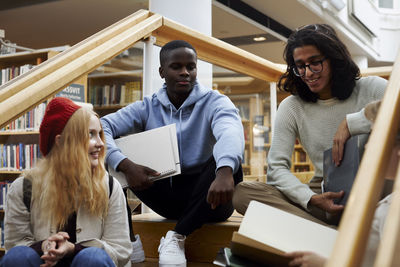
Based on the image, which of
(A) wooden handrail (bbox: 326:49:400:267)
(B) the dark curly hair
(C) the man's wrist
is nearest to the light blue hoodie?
(C) the man's wrist

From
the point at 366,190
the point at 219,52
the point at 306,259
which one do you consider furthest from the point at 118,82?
the point at 366,190

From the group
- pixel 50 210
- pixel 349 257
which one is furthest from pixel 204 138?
pixel 349 257

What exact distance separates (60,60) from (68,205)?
0.49m

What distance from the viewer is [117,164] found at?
5.65 feet

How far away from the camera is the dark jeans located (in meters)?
1.65

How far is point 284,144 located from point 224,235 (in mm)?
404

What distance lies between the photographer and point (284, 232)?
3.60 feet

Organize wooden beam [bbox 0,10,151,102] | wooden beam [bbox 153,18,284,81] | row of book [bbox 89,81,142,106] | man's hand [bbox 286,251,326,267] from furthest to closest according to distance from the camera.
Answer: row of book [bbox 89,81,142,106]
wooden beam [bbox 153,18,284,81]
wooden beam [bbox 0,10,151,102]
man's hand [bbox 286,251,326,267]

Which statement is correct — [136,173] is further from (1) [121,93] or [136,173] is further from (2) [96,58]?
(1) [121,93]

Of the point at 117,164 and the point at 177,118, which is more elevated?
the point at 177,118

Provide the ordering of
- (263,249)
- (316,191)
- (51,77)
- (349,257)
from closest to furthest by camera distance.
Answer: (349,257) < (263,249) < (51,77) < (316,191)

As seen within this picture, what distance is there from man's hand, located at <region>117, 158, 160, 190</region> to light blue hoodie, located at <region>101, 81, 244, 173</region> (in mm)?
32

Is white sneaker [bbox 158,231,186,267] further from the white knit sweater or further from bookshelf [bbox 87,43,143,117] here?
bookshelf [bbox 87,43,143,117]

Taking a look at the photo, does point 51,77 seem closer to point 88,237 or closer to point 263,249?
point 88,237
